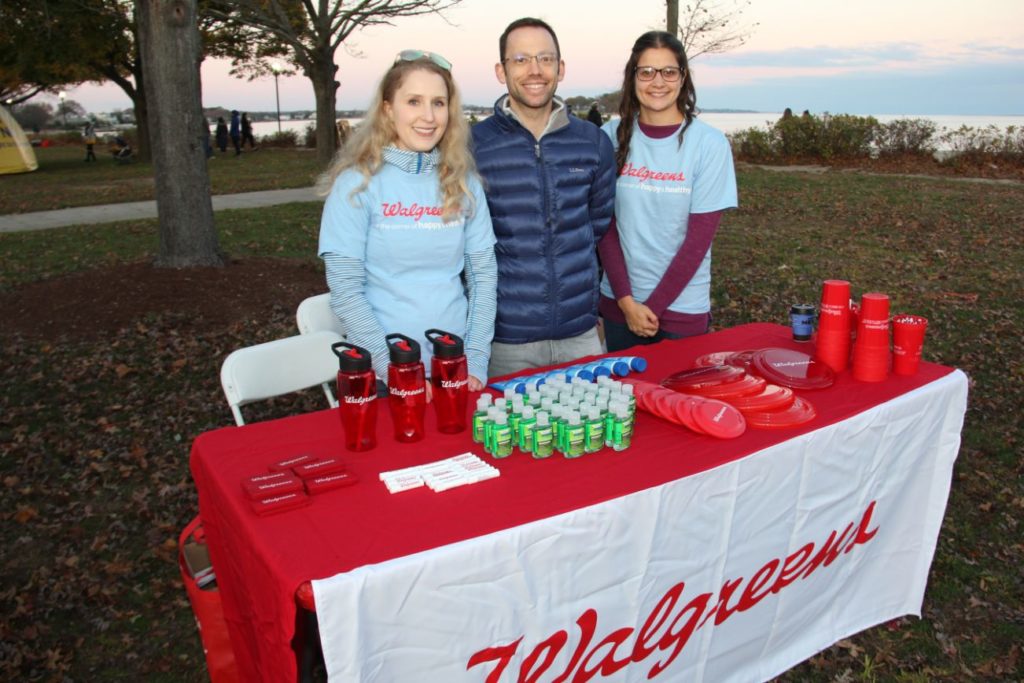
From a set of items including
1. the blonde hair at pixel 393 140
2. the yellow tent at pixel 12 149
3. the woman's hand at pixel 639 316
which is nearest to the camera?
the blonde hair at pixel 393 140

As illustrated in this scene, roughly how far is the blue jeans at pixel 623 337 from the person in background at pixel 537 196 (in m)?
0.43

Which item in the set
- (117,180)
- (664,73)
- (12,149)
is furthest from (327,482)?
(12,149)

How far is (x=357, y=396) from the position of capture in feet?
6.51

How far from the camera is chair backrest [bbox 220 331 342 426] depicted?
269cm

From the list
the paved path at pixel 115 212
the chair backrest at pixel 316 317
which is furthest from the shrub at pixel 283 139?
the chair backrest at pixel 316 317

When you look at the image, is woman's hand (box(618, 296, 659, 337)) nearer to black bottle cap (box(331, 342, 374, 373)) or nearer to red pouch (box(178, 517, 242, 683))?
black bottle cap (box(331, 342, 374, 373))

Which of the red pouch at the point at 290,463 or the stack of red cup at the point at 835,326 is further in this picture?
the stack of red cup at the point at 835,326

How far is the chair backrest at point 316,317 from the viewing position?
3.26m

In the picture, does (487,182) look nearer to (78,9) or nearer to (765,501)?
(765,501)

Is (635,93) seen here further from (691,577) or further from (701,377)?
(691,577)

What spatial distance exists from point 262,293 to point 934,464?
5108mm

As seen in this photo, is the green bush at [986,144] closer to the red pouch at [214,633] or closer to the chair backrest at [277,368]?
the chair backrest at [277,368]

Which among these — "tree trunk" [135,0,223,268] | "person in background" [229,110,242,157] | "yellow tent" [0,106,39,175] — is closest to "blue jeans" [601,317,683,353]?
"tree trunk" [135,0,223,268]

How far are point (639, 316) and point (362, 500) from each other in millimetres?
1584
